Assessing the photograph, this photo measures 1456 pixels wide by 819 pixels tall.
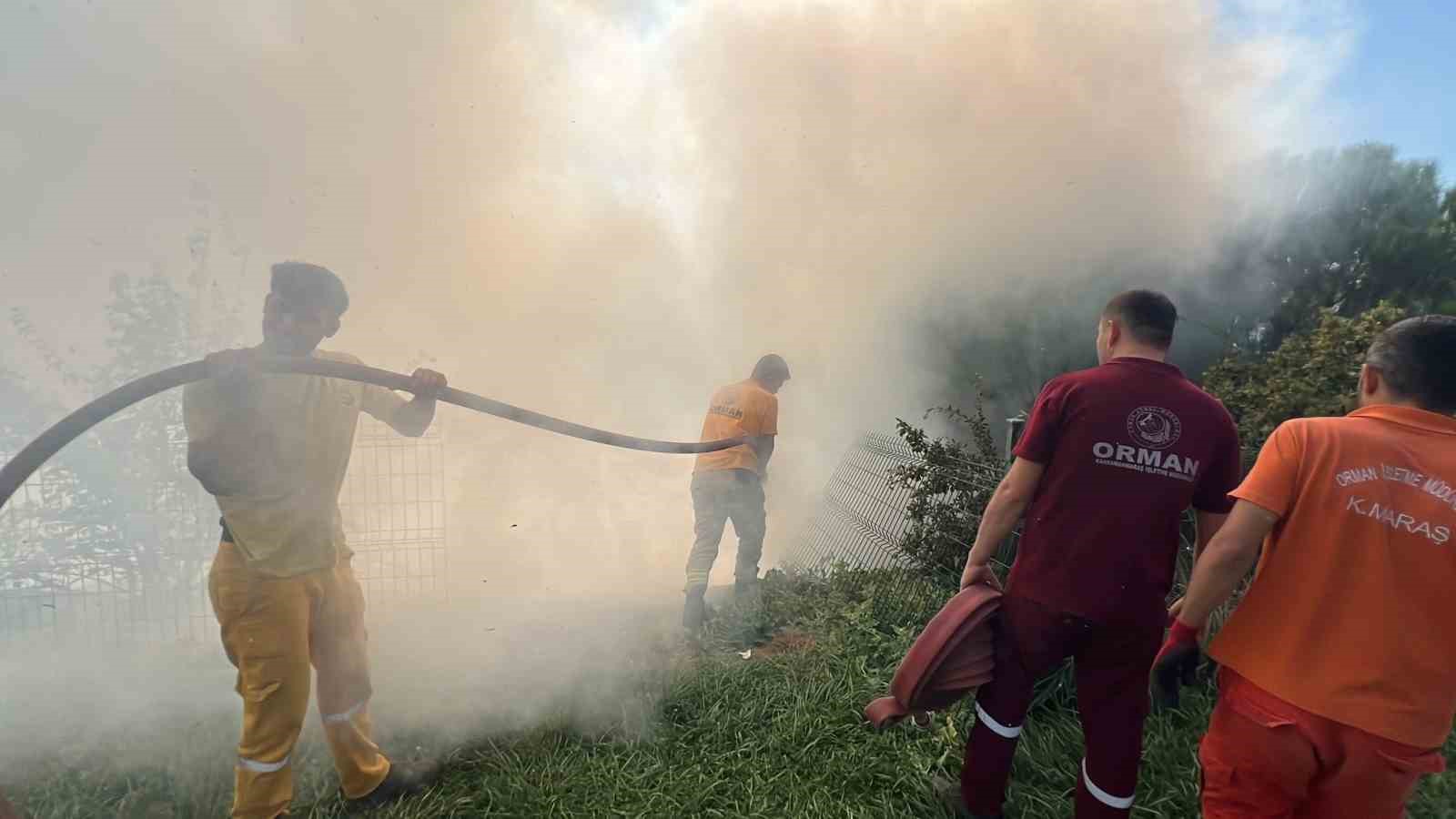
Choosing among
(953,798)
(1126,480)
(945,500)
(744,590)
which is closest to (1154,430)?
(1126,480)

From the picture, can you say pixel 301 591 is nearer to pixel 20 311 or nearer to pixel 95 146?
pixel 20 311

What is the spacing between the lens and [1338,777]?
5.40 feet

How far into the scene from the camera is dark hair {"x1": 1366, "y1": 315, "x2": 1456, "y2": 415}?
1663 millimetres

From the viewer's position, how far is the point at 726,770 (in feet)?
9.07

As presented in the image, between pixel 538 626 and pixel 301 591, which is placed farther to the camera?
pixel 538 626

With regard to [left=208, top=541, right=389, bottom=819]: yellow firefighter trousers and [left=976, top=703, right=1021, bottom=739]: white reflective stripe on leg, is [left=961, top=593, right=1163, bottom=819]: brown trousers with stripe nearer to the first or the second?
[left=976, top=703, right=1021, bottom=739]: white reflective stripe on leg

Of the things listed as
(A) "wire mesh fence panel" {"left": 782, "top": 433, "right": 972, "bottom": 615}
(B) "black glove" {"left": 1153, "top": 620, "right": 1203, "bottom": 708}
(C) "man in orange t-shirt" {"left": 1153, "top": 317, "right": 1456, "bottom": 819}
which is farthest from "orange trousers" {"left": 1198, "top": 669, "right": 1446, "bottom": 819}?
(A) "wire mesh fence panel" {"left": 782, "top": 433, "right": 972, "bottom": 615}

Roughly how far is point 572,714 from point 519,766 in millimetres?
378

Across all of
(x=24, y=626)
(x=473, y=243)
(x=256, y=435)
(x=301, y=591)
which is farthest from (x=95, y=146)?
(x=301, y=591)

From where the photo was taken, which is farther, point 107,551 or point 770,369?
point 770,369

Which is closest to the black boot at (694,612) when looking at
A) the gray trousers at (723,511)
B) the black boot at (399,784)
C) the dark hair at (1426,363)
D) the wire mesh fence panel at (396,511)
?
the gray trousers at (723,511)

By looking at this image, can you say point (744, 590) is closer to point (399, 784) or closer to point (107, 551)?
point (399, 784)

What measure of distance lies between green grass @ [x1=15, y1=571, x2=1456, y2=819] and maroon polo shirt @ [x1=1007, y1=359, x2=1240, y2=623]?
37.8 inches

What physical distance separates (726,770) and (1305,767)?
182cm
